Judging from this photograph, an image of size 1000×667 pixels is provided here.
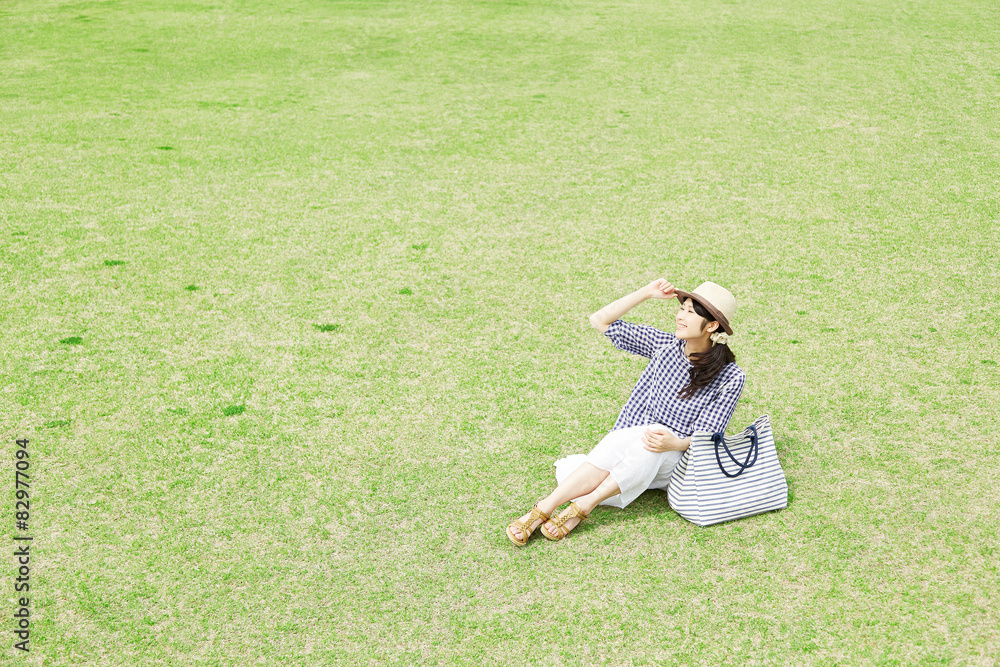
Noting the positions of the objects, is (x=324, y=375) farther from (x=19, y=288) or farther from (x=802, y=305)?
(x=802, y=305)

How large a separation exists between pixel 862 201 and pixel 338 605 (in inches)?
215

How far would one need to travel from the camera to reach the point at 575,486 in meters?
3.94

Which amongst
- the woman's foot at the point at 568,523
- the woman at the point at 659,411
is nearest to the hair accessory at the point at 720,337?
the woman at the point at 659,411

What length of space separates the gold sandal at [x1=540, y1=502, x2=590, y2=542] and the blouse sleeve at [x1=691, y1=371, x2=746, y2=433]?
61 centimetres

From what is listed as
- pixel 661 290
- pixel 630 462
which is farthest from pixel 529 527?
pixel 661 290

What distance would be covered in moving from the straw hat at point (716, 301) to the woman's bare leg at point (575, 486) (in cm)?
82

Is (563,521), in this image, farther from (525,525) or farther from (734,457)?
(734,457)

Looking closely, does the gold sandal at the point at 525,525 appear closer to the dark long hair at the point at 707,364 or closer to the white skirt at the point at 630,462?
the white skirt at the point at 630,462

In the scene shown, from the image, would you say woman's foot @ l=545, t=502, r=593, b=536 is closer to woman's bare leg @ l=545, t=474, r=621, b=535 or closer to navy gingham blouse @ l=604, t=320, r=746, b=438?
woman's bare leg @ l=545, t=474, r=621, b=535

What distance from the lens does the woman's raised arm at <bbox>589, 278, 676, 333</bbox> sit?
400 centimetres

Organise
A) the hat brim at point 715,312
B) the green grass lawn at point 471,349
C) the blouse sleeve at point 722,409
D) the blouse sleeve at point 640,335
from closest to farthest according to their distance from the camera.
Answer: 1. the green grass lawn at point 471,349
2. the hat brim at point 715,312
3. the blouse sleeve at point 722,409
4. the blouse sleeve at point 640,335

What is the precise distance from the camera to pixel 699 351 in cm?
393

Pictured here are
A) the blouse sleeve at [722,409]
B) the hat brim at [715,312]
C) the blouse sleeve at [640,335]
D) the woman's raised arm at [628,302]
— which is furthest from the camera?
the blouse sleeve at [640,335]

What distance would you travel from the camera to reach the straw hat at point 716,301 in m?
3.79
